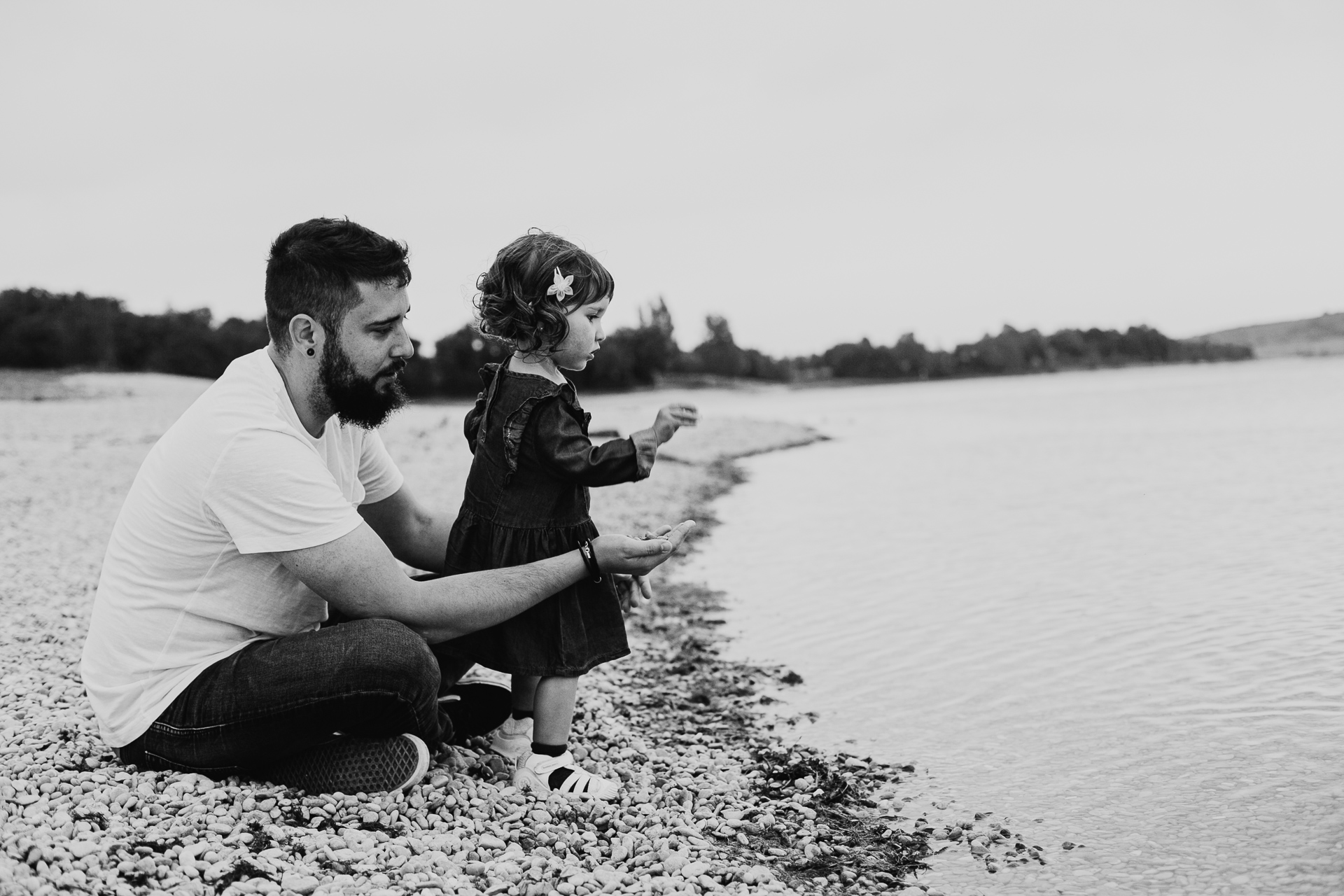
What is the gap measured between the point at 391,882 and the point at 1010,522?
1151 cm

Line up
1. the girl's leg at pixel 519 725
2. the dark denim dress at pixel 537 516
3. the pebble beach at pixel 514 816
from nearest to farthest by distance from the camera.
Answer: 1. the pebble beach at pixel 514 816
2. the dark denim dress at pixel 537 516
3. the girl's leg at pixel 519 725

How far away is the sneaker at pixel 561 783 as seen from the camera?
4.07 m

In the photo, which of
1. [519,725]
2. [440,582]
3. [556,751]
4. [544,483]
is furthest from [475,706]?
[544,483]

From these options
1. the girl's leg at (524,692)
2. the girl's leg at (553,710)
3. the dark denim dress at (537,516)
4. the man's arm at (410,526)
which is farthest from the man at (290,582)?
the man's arm at (410,526)

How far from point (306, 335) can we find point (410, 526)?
3.95 feet

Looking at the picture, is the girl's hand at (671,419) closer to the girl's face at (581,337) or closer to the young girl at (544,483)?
the young girl at (544,483)

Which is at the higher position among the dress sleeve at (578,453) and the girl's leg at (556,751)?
the dress sleeve at (578,453)

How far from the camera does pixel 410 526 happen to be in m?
4.68

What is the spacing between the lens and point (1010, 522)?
13.5 meters

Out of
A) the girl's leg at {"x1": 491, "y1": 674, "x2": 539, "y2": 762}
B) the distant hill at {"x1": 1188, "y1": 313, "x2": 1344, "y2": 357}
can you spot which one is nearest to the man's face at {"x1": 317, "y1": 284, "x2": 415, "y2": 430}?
the girl's leg at {"x1": 491, "y1": 674, "x2": 539, "y2": 762}

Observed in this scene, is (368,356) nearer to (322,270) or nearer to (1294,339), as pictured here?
(322,270)

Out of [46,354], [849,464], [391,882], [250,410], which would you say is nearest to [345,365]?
[250,410]

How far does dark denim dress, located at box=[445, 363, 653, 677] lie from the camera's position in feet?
13.0

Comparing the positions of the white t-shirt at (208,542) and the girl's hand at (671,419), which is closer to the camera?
the white t-shirt at (208,542)
